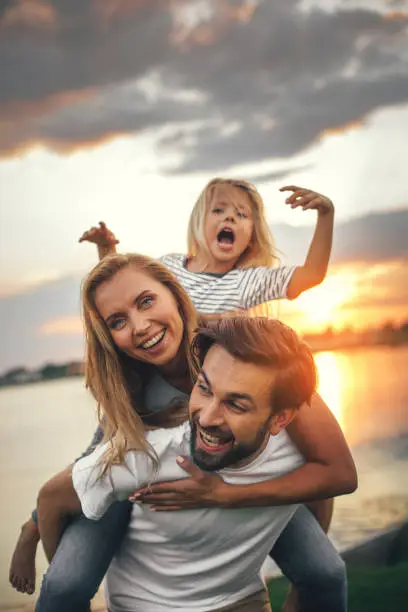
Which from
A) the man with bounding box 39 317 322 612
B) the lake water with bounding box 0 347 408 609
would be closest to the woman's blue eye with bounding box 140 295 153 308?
the man with bounding box 39 317 322 612

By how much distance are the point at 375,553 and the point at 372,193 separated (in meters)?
0.90

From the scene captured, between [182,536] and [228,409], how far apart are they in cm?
25

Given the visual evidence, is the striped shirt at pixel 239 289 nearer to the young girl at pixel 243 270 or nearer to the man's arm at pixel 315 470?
the young girl at pixel 243 270

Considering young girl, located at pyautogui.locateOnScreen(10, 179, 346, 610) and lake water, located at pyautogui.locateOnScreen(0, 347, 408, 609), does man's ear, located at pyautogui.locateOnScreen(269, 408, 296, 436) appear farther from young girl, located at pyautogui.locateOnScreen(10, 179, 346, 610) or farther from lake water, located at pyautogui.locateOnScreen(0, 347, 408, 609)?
lake water, located at pyautogui.locateOnScreen(0, 347, 408, 609)

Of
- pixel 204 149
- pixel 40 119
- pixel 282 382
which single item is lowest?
pixel 282 382

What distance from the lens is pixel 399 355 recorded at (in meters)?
2.05

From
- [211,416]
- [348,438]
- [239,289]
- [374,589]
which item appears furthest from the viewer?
[348,438]

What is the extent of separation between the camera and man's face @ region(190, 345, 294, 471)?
119 centimetres

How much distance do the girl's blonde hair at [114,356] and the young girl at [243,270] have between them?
0.36 ft

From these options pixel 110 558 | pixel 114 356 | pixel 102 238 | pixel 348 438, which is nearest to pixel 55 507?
pixel 110 558

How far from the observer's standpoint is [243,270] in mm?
1441

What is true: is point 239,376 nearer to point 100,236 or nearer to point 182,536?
point 182,536

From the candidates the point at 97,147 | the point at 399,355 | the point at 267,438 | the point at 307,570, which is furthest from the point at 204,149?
the point at 307,570

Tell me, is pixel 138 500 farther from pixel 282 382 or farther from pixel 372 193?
pixel 372 193
